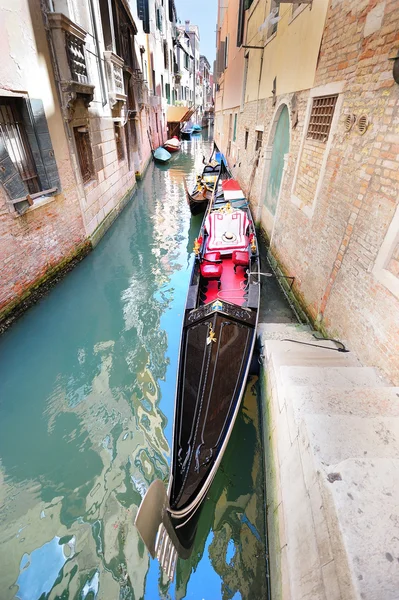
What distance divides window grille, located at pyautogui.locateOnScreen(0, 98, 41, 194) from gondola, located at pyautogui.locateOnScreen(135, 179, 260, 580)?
9.70ft

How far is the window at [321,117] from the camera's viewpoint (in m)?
3.81

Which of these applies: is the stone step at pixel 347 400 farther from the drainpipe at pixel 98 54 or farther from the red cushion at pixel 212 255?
the drainpipe at pixel 98 54

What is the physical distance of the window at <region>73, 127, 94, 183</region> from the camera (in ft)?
20.7

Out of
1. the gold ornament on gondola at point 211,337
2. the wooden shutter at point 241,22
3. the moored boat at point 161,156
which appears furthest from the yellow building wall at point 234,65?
the gold ornament on gondola at point 211,337

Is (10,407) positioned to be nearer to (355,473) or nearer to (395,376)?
(355,473)

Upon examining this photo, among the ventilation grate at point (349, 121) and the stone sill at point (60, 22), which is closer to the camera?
the ventilation grate at point (349, 121)

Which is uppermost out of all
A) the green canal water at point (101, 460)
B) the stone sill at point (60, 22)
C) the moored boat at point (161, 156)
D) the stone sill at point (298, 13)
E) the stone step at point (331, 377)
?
the stone sill at point (298, 13)

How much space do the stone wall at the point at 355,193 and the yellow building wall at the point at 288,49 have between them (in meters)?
0.26

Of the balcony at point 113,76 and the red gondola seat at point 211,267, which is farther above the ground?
the balcony at point 113,76

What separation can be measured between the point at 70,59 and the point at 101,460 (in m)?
6.26

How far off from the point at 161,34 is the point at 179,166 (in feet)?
32.6

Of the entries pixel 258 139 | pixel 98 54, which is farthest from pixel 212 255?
pixel 98 54

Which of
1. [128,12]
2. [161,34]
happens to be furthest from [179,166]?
[161,34]

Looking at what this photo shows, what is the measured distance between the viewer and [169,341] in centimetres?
465
